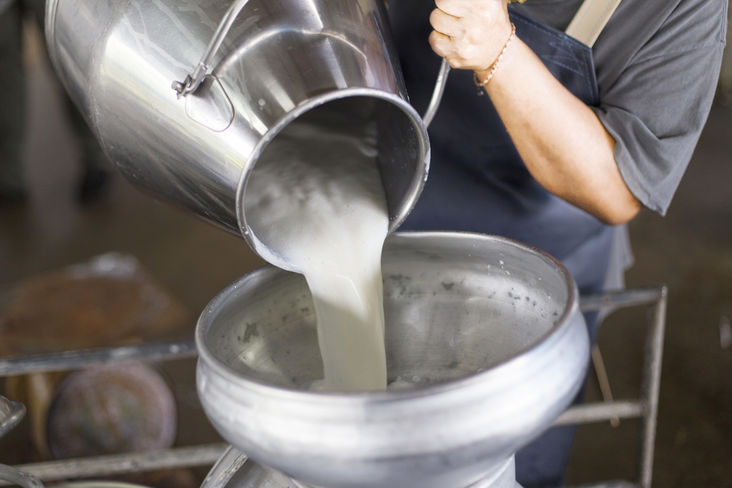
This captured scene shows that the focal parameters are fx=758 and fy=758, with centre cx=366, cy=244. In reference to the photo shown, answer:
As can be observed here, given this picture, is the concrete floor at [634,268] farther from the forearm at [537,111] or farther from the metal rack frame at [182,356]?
the forearm at [537,111]

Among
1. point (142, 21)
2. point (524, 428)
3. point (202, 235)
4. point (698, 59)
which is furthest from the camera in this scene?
point (202, 235)

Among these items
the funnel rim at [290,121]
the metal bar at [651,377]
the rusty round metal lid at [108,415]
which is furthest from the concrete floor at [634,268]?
the funnel rim at [290,121]

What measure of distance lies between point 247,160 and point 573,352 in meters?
0.27

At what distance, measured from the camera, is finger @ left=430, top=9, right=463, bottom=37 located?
0.66 m

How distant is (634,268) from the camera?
7.79 ft

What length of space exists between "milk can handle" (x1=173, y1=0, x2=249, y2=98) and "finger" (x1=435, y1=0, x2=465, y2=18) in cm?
19

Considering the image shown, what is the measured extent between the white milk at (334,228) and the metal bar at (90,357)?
0.23 m

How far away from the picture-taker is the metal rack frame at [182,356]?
86cm

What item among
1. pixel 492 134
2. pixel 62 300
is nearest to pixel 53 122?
pixel 62 300

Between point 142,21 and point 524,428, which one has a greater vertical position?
point 142,21

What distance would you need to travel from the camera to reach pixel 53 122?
387cm

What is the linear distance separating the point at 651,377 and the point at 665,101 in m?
0.34

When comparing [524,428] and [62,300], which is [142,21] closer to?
[524,428]

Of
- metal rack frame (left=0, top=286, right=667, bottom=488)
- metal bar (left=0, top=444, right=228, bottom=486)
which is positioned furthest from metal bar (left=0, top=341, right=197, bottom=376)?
metal bar (left=0, top=444, right=228, bottom=486)
